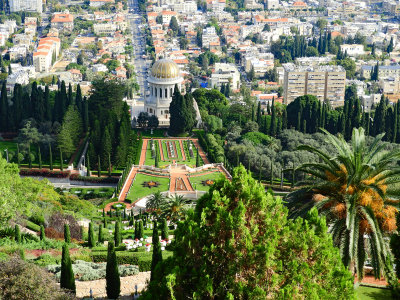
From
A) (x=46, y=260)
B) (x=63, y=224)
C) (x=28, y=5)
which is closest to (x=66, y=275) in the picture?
(x=46, y=260)

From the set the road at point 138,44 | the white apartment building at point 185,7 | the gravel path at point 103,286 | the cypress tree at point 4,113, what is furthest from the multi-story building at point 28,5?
the gravel path at point 103,286

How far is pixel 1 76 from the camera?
111188 mm

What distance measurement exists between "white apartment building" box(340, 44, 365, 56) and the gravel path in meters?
112

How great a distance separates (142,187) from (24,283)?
104 feet

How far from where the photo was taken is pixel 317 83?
336 ft

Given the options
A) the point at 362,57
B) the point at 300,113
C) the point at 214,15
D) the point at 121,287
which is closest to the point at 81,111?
the point at 300,113

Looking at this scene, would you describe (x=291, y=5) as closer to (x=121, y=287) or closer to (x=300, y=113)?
(x=300, y=113)

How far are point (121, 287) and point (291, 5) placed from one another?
16765cm

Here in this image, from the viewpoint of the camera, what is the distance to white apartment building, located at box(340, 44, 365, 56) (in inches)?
5285

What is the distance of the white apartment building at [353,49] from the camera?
440ft

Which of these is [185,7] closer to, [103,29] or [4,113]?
[103,29]

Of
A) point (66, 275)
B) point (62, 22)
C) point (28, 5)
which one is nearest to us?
point (66, 275)

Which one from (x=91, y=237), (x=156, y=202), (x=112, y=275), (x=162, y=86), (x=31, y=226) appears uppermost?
(x=112, y=275)

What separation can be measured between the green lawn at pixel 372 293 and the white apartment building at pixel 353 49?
11695 cm
